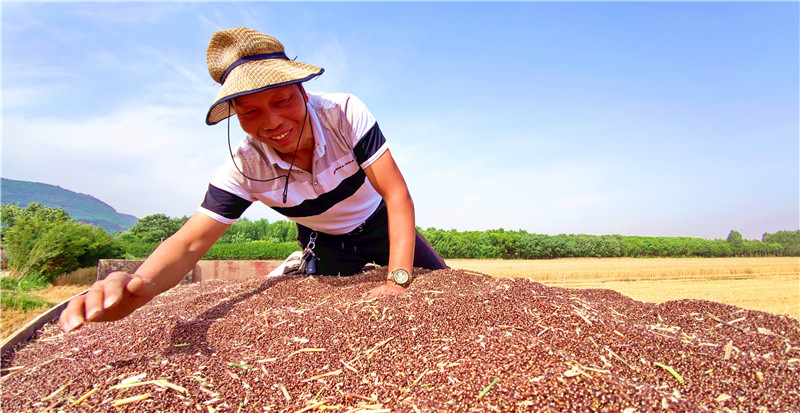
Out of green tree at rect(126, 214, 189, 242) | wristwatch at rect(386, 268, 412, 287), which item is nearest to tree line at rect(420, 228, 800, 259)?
green tree at rect(126, 214, 189, 242)

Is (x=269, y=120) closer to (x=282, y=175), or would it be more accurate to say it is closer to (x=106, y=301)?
(x=282, y=175)

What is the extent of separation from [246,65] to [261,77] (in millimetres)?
169

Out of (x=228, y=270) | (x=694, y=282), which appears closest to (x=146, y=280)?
(x=228, y=270)

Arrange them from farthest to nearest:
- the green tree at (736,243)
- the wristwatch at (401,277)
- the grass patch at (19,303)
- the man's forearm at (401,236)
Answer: the green tree at (736,243) < the grass patch at (19,303) < the man's forearm at (401,236) < the wristwatch at (401,277)

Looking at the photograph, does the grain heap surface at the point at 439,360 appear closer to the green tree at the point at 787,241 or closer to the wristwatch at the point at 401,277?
the wristwatch at the point at 401,277

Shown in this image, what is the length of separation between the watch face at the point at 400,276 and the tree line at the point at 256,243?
264 inches

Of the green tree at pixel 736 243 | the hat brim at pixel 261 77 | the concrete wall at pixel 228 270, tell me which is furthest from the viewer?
the green tree at pixel 736 243

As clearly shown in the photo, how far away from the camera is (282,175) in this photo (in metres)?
2.46

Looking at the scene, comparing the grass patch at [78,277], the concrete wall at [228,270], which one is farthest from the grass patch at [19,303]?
the grass patch at [78,277]

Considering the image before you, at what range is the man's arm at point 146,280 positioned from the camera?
147 centimetres

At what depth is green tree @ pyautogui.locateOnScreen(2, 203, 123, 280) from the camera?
6316 mm

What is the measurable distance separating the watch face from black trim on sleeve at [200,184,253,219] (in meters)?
1.00

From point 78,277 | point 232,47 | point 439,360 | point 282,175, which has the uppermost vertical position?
point 232,47

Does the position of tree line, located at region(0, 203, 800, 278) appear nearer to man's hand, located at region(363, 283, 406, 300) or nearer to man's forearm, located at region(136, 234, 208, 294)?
man's forearm, located at region(136, 234, 208, 294)
